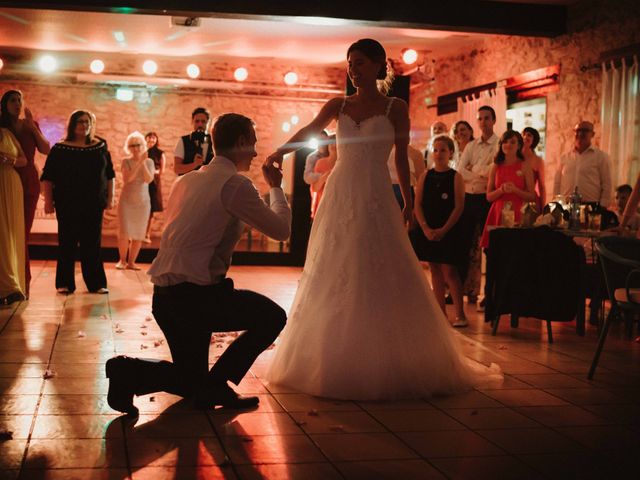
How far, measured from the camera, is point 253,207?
3158 millimetres

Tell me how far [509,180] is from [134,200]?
15.5ft

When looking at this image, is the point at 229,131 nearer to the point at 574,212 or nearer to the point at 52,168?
the point at 574,212

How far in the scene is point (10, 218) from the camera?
622 centimetres

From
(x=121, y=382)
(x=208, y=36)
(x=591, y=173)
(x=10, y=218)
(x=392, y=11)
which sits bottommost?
(x=121, y=382)

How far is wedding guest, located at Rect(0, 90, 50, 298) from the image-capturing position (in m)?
6.50

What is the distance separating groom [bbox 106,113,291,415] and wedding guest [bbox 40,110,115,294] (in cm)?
408

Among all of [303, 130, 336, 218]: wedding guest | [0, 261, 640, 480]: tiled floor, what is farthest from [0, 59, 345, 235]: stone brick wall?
[0, 261, 640, 480]: tiled floor

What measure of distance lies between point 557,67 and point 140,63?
8224mm

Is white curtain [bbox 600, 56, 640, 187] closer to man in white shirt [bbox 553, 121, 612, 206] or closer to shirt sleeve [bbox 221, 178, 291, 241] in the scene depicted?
man in white shirt [bbox 553, 121, 612, 206]

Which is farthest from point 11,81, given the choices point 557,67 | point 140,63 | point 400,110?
point 400,110

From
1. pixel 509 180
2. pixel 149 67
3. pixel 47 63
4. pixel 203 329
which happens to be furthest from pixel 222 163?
pixel 47 63

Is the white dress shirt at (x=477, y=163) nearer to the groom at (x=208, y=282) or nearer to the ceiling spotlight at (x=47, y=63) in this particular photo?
the groom at (x=208, y=282)

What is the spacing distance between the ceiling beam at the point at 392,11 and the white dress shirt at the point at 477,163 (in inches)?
68.9

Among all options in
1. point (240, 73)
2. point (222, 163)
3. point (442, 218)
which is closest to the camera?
point (222, 163)
